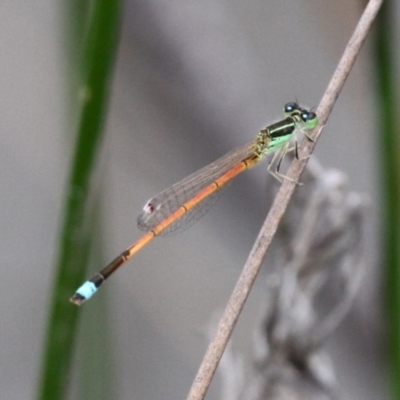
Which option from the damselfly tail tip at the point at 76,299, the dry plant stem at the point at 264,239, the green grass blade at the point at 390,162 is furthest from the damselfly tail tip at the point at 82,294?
the green grass blade at the point at 390,162

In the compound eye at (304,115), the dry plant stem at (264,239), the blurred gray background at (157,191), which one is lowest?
the dry plant stem at (264,239)

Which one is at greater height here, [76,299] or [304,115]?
[304,115]

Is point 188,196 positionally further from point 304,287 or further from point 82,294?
point 82,294

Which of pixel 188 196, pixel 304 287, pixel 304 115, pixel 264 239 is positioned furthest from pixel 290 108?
pixel 264 239

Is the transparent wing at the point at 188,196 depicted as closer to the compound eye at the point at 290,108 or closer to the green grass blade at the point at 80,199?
the compound eye at the point at 290,108

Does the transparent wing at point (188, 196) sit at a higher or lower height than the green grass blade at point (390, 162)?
higher

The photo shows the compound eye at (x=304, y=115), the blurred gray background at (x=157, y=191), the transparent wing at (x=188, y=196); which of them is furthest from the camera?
the blurred gray background at (x=157, y=191)

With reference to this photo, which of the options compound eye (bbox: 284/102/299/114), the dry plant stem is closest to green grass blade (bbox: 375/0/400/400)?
the dry plant stem
